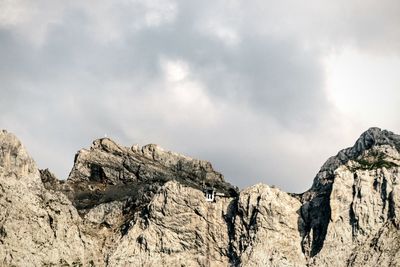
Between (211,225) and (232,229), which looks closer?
(232,229)

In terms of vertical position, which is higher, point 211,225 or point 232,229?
point 211,225

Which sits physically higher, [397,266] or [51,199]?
[51,199]

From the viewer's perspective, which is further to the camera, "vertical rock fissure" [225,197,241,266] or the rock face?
"vertical rock fissure" [225,197,241,266]

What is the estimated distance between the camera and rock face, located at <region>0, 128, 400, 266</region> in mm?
182875

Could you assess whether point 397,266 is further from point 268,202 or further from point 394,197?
point 268,202

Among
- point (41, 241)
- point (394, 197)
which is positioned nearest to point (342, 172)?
point (394, 197)

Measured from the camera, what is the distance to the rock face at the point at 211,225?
600ft

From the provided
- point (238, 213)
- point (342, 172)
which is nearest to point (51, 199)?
point (238, 213)

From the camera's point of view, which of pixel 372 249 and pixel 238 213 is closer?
pixel 372 249

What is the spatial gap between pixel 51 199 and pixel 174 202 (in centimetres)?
2560

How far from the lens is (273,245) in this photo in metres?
187

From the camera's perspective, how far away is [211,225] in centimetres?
19462

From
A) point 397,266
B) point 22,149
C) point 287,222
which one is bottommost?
point 397,266

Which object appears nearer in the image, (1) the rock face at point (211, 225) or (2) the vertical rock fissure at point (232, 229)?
(1) the rock face at point (211, 225)
